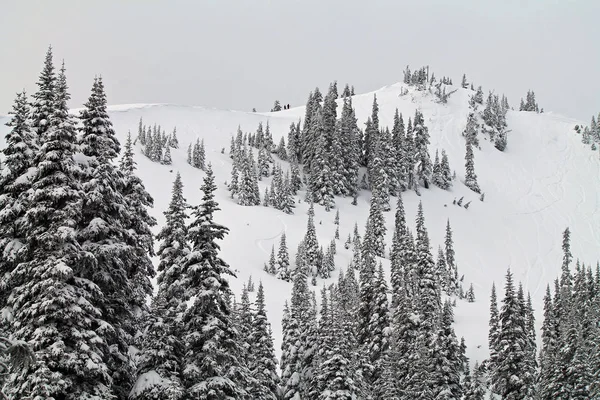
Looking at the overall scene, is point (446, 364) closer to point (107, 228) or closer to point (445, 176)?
point (107, 228)

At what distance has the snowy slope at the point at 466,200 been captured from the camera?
80062 millimetres

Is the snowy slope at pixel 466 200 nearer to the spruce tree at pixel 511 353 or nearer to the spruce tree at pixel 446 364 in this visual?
the spruce tree at pixel 446 364

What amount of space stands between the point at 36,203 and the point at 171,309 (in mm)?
7106

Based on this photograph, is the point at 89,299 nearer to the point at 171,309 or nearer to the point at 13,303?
the point at 13,303

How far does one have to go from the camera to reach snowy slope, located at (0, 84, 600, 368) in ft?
263

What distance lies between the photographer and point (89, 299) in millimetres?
18375

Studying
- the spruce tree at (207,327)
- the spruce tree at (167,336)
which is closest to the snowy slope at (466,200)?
the spruce tree at (167,336)

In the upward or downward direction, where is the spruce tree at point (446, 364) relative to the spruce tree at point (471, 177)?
downward

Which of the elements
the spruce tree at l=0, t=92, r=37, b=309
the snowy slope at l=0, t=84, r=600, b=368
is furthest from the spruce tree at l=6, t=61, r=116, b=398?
the snowy slope at l=0, t=84, r=600, b=368

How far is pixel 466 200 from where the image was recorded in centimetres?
12206

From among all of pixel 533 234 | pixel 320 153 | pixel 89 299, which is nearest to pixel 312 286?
pixel 320 153

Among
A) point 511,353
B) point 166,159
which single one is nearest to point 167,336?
point 511,353

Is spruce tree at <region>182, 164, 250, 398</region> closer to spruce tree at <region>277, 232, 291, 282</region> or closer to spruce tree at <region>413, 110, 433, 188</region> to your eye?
spruce tree at <region>277, 232, 291, 282</region>

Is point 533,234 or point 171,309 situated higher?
point 171,309
